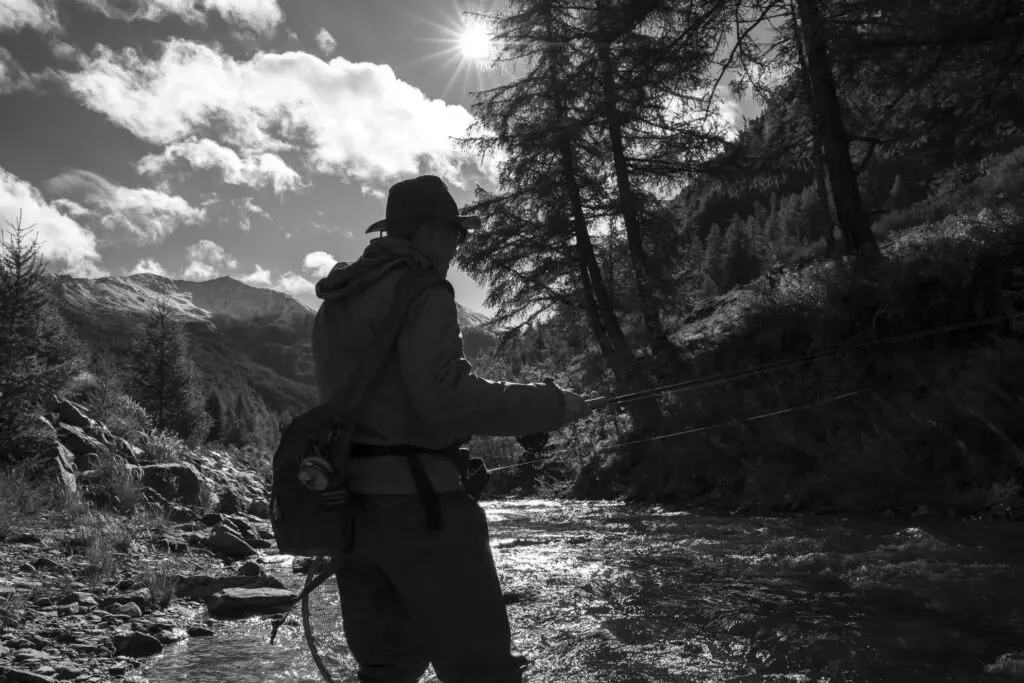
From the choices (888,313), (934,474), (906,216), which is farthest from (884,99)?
(906,216)

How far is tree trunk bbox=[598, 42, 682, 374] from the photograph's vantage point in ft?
44.9

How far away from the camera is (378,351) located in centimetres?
223

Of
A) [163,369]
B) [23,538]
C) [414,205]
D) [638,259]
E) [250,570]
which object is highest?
[163,369]

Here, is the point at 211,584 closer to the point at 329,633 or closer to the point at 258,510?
the point at 329,633

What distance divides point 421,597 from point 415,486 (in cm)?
37

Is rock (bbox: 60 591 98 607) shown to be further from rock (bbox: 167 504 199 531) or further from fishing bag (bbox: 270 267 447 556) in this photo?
rock (bbox: 167 504 199 531)

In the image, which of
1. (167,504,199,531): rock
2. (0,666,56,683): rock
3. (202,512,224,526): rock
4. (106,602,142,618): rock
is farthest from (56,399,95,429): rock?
(0,666,56,683): rock

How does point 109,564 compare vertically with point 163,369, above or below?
below

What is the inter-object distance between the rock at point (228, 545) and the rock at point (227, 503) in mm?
4361

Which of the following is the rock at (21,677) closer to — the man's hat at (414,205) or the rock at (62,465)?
the man's hat at (414,205)

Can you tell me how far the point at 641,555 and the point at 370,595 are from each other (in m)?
5.24

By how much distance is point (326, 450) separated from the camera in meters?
2.23

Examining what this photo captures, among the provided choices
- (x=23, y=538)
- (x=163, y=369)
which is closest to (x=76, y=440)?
(x=23, y=538)

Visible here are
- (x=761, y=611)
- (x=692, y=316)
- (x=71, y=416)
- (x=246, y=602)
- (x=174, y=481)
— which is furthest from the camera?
(x=692, y=316)
